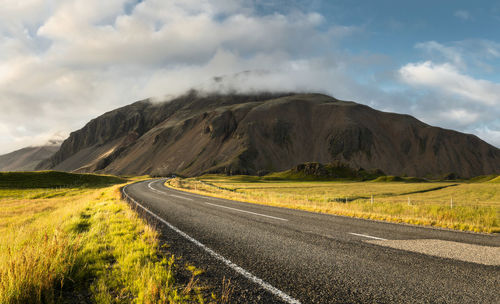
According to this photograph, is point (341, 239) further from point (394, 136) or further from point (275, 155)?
point (394, 136)

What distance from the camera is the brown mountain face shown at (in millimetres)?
136750

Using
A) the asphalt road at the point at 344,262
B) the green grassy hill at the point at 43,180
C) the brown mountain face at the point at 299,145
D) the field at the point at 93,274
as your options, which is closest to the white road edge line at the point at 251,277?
the asphalt road at the point at 344,262

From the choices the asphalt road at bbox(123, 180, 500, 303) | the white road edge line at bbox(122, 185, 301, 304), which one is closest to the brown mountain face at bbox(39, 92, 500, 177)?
the asphalt road at bbox(123, 180, 500, 303)

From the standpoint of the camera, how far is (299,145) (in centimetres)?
15100

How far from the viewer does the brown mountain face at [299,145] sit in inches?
5384

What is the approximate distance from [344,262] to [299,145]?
5808 inches

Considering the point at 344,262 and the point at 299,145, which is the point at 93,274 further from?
the point at 299,145

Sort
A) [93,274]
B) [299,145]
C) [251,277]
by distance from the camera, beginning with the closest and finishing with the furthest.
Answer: [251,277], [93,274], [299,145]

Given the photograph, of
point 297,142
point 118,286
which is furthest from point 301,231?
point 297,142

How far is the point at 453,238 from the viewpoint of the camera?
8.36m

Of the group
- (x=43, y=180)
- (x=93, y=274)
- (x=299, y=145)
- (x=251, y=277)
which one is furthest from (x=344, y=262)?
(x=299, y=145)

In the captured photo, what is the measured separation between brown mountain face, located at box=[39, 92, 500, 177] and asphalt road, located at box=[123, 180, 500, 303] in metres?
115

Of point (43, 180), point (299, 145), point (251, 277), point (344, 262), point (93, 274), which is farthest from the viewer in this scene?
point (299, 145)

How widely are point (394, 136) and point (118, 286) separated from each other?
171 metres
